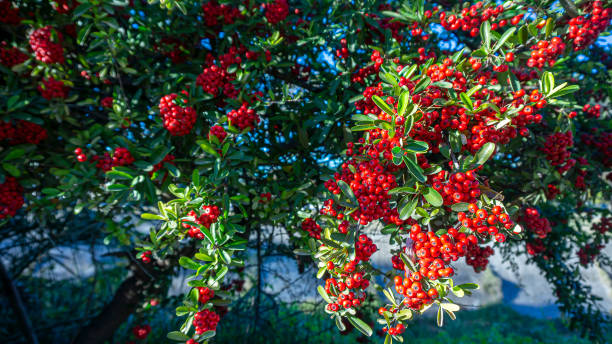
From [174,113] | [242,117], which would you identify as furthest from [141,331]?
[242,117]

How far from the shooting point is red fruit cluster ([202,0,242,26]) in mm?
2137

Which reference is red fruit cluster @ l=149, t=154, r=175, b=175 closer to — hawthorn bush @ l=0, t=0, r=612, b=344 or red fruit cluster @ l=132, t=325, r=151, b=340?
hawthorn bush @ l=0, t=0, r=612, b=344

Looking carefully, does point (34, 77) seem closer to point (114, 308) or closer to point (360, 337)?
point (114, 308)

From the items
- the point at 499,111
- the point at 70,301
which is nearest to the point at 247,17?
the point at 499,111

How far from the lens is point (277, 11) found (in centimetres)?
206

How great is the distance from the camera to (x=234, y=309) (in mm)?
3631

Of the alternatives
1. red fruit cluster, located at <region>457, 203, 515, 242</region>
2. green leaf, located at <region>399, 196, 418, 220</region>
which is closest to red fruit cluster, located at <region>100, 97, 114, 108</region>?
green leaf, located at <region>399, 196, 418, 220</region>

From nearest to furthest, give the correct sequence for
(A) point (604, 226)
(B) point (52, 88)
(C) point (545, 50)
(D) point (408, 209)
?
(D) point (408, 209) < (C) point (545, 50) < (B) point (52, 88) < (A) point (604, 226)

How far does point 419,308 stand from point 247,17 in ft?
6.86

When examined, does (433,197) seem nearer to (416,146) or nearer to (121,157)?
(416,146)

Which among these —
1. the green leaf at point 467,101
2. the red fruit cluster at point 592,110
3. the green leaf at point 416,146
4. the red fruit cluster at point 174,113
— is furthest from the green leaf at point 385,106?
the red fruit cluster at point 592,110

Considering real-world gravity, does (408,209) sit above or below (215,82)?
below

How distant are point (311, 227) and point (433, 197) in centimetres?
72

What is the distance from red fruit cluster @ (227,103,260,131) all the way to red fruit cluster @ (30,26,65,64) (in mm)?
1310
